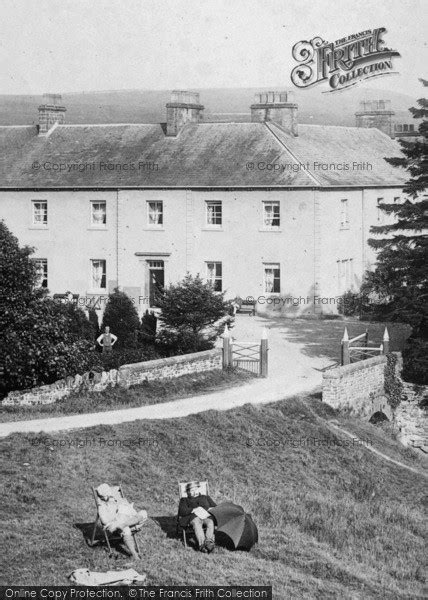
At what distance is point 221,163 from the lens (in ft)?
167

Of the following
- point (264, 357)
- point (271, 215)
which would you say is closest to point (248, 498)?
point (264, 357)

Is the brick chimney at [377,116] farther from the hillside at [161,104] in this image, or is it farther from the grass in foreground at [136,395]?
the hillside at [161,104]

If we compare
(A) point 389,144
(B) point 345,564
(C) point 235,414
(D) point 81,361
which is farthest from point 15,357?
(A) point 389,144

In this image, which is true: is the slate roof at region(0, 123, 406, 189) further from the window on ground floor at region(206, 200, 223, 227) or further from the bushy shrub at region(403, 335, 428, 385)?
the bushy shrub at region(403, 335, 428, 385)

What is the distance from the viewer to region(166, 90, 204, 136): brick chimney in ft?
174

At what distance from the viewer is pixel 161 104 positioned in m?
124

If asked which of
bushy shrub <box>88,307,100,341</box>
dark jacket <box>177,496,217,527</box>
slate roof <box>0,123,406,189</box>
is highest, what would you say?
slate roof <box>0,123,406,189</box>

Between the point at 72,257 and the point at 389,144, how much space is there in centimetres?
1752

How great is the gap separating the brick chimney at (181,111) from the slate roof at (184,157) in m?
0.38

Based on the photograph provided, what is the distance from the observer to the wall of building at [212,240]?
161ft

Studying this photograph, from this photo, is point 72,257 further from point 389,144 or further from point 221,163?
point 389,144

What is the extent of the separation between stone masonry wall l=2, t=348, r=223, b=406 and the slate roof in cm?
1651

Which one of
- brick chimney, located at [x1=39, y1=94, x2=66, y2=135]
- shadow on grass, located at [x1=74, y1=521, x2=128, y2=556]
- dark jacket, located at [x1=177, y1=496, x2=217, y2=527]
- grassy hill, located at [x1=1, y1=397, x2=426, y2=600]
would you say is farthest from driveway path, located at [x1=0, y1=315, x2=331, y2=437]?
brick chimney, located at [x1=39, y1=94, x2=66, y2=135]

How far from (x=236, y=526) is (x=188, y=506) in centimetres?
92
